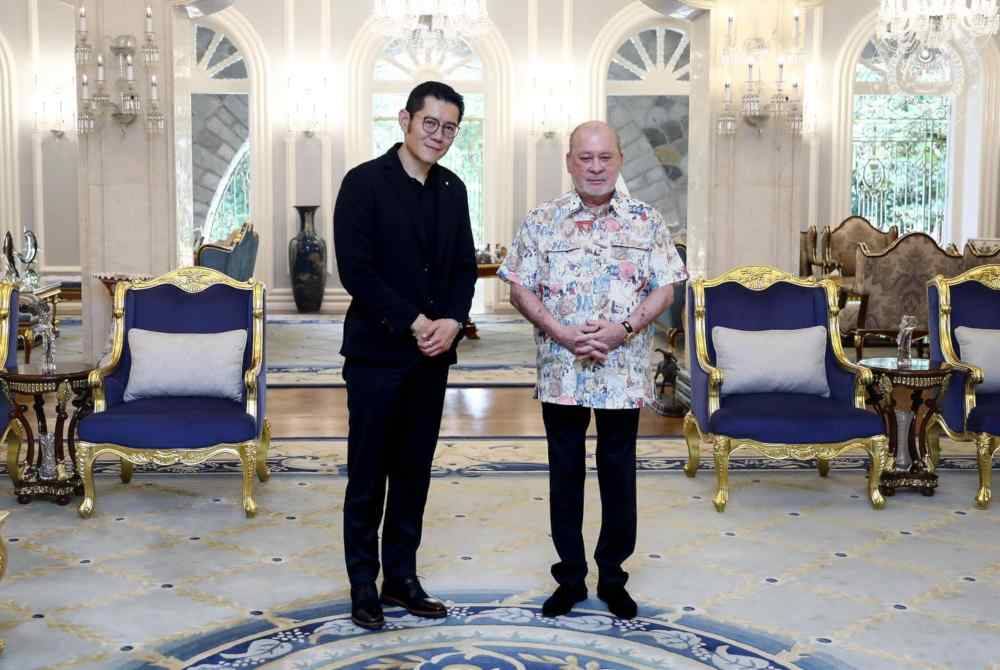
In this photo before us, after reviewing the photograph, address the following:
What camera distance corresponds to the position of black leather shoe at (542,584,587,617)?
147 inches

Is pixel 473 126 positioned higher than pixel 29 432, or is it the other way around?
pixel 473 126

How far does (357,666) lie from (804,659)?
1271mm

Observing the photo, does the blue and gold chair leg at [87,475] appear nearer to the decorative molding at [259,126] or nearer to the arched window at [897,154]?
the decorative molding at [259,126]

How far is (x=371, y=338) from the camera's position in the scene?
3500mm

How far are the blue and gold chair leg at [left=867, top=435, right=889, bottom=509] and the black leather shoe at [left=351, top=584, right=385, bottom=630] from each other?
8.05ft

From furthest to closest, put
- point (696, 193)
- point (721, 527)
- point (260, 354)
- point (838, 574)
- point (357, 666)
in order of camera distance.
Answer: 1. point (696, 193)
2. point (260, 354)
3. point (721, 527)
4. point (838, 574)
5. point (357, 666)

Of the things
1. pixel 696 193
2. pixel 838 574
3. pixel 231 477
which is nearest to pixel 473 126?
pixel 696 193

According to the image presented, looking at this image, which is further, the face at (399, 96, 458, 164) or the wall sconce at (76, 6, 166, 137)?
the wall sconce at (76, 6, 166, 137)

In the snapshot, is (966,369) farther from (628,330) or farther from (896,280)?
(896,280)

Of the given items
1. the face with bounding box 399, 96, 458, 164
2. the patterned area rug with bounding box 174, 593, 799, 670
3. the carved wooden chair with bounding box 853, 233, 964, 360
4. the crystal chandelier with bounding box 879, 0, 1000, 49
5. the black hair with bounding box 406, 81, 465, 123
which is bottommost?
the patterned area rug with bounding box 174, 593, 799, 670

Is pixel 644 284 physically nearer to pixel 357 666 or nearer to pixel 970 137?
pixel 357 666

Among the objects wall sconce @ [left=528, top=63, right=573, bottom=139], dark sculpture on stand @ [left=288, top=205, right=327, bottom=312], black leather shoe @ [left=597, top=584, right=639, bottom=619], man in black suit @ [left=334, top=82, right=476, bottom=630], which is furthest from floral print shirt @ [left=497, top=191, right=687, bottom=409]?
wall sconce @ [left=528, top=63, right=573, bottom=139]

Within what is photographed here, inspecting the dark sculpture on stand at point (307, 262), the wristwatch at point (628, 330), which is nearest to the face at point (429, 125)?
the wristwatch at point (628, 330)

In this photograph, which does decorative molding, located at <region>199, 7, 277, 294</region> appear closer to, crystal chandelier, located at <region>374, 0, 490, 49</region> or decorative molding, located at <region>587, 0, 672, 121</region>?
crystal chandelier, located at <region>374, 0, 490, 49</region>
